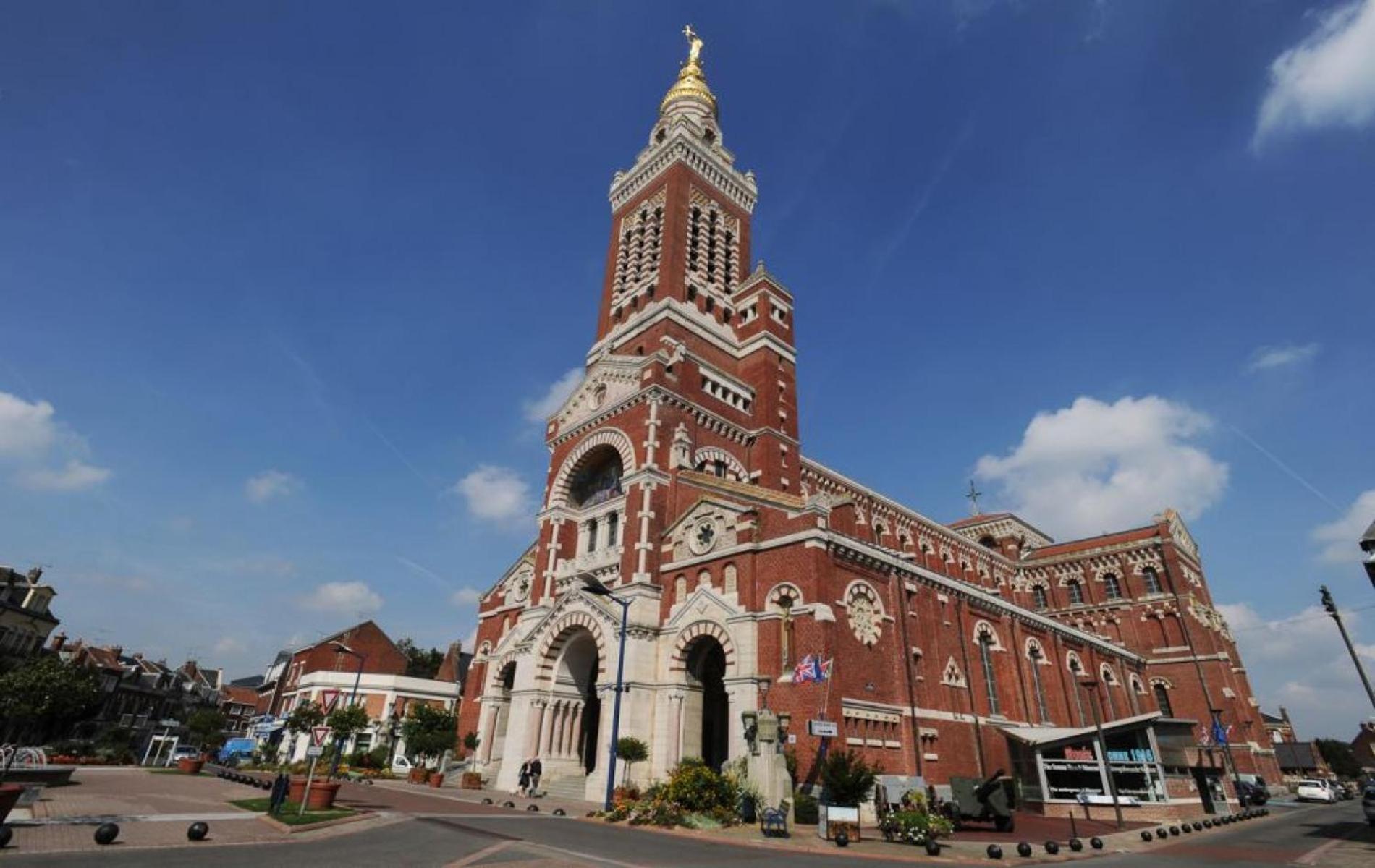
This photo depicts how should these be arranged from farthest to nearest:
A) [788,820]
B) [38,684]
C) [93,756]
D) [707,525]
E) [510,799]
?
[93,756] → [707,525] → [510,799] → [38,684] → [788,820]

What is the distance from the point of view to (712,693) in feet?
104

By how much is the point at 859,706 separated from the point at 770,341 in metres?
23.0

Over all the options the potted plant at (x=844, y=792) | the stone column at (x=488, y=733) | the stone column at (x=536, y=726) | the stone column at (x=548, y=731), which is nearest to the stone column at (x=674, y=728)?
the stone column at (x=548, y=731)

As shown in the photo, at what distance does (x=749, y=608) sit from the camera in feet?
88.1

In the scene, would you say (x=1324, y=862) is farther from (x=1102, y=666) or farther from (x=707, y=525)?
(x=1102, y=666)

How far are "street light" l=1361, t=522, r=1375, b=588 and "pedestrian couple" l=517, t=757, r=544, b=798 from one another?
1159 inches

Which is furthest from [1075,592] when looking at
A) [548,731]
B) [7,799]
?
[7,799]

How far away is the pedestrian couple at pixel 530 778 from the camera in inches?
1131

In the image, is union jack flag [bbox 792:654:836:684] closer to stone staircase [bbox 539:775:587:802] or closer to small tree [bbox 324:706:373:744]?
stone staircase [bbox 539:775:587:802]

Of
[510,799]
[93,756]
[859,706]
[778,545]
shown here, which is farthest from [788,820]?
[93,756]

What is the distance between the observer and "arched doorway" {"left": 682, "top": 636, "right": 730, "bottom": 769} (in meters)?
28.1

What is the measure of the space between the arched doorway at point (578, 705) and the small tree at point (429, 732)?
8.61 m

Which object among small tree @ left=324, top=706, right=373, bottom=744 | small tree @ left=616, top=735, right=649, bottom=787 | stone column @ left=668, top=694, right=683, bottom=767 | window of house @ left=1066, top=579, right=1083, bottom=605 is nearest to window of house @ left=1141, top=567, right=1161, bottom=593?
window of house @ left=1066, top=579, right=1083, bottom=605

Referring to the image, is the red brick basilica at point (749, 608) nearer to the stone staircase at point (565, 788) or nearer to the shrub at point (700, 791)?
the stone staircase at point (565, 788)
